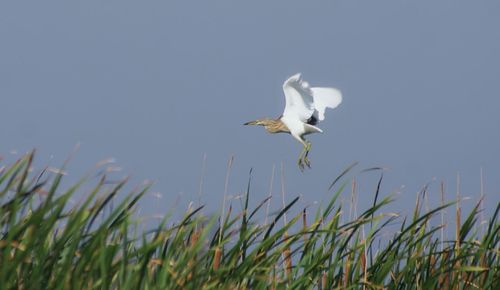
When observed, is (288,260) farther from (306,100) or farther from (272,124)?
(272,124)

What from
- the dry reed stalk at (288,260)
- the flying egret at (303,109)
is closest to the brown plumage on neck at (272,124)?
the flying egret at (303,109)

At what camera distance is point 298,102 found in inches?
470

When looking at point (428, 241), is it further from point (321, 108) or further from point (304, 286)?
point (321, 108)

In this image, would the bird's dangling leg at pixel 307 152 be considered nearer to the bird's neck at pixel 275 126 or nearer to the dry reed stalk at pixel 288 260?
the bird's neck at pixel 275 126

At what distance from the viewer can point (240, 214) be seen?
493 cm

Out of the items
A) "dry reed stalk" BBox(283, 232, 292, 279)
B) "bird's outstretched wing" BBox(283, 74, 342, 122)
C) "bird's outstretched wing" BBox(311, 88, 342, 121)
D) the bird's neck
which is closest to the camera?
"dry reed stalk" BBox(283, 232, 292, 279)

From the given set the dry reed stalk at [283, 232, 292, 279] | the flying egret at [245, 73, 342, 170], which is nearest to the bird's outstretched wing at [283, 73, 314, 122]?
the flying egret at [245, 73, 342, 170]

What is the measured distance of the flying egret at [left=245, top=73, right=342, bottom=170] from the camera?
451 inches

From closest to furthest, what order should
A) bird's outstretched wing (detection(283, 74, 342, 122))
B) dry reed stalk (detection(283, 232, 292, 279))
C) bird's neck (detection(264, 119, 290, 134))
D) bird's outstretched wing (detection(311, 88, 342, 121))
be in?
dry reed stalk (detection(283, 232, 292, 279)), bird's outstretched wing (detection(283, 74, 342, 122)), bird's outstretched wing (detection(311, 88, 342, 121)), bird's neck (detection(264, 119, 290, 134))

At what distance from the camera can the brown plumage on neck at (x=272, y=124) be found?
1240cm

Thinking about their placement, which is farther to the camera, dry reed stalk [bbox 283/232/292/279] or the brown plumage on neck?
the brown plumage on neck

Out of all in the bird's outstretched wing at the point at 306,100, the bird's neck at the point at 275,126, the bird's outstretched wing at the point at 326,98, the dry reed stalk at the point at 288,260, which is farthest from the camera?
the bird's neck at the point at 275,126

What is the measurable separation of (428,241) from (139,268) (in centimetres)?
230

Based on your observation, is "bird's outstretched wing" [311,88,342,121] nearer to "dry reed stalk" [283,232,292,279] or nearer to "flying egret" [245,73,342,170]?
"flying egret" [245,73,342,170]
